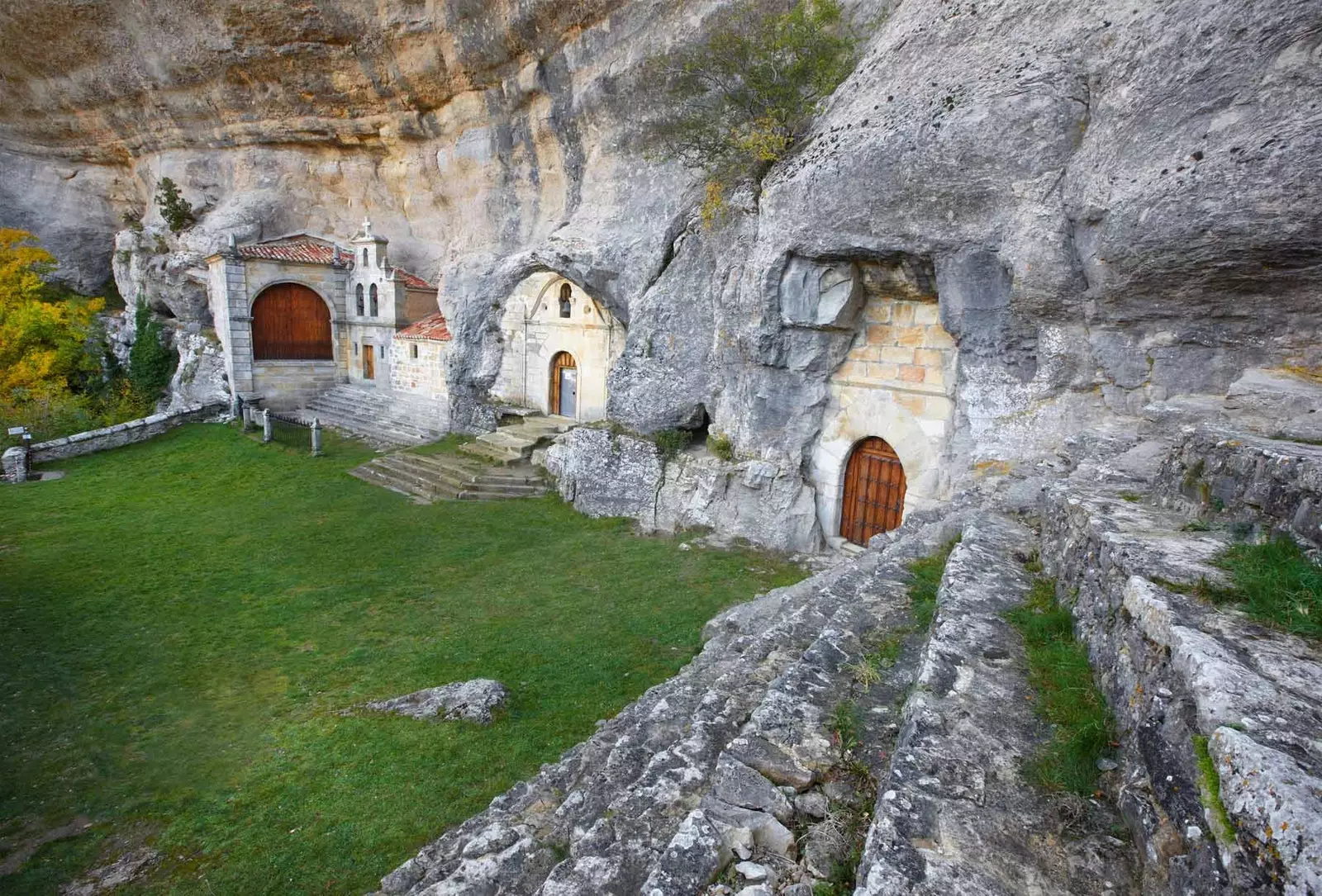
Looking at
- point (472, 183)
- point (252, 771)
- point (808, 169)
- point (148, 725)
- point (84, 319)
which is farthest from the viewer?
point (84, 319)

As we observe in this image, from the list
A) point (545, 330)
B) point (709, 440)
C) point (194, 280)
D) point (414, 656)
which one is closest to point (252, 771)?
point (414, 656)

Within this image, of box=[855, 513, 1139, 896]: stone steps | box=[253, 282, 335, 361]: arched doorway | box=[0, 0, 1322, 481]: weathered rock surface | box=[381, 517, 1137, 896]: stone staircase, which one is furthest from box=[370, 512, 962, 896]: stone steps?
box=[253, 282, 335, 361]: arched doorway

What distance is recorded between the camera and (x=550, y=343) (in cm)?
1903

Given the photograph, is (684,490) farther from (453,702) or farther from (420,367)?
(420,367)

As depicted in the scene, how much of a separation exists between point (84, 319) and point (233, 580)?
2145 centimetres

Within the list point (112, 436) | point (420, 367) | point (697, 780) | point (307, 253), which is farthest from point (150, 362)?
point (697, 780)

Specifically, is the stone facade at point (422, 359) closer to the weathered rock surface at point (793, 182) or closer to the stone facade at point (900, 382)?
the weathered rock surface at point (793, 182)

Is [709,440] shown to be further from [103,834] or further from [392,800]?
[103,834]

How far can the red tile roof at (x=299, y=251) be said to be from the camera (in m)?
23.7

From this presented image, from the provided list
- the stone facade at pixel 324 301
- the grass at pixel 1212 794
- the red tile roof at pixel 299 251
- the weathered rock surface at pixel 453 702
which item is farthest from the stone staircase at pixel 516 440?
the grass at pixel 1212 794

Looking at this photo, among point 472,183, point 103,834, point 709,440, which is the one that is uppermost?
point 472,183

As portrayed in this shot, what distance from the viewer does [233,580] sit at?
11.1m

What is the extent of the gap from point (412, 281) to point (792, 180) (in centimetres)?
1712

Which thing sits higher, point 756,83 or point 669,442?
point 756,83
